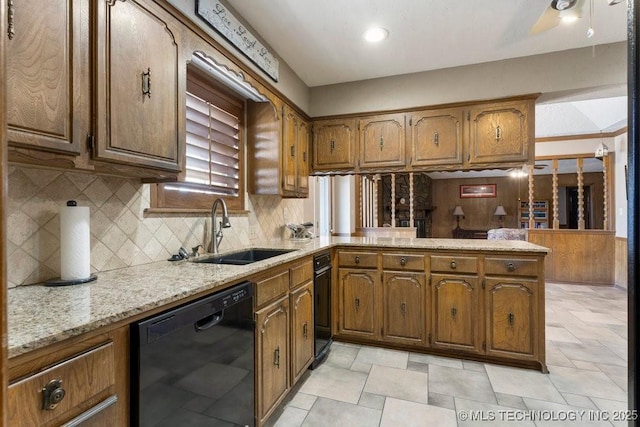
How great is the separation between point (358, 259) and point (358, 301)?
0.38 meters

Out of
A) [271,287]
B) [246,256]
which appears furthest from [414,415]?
[246,256]

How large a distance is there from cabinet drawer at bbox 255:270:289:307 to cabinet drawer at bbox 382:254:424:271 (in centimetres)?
115

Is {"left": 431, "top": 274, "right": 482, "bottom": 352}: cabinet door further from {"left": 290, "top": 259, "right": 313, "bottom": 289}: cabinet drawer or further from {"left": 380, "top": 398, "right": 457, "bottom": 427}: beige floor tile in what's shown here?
{"left": 290, "top": 259, "right": 313, "bottom": 289}: cabinet drawer

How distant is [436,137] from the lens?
3115mm

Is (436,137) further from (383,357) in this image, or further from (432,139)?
(383,357)

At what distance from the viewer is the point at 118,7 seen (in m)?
1.29

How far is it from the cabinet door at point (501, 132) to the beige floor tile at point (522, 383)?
1.79 m

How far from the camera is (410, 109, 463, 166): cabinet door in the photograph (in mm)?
3057

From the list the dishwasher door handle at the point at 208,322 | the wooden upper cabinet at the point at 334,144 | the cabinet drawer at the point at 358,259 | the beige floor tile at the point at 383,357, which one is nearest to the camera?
the dishwasher door handle at the point at 208,322

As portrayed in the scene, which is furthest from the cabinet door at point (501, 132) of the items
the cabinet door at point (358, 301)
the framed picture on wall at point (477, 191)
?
the framed picture on wall at point (477, 191)

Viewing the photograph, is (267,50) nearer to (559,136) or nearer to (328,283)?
(328,283)

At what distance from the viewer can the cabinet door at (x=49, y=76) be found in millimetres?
945

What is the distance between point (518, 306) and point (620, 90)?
225 centimetres

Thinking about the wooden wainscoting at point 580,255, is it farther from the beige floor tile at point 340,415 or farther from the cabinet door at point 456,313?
the beige floor tile at point 340,415
